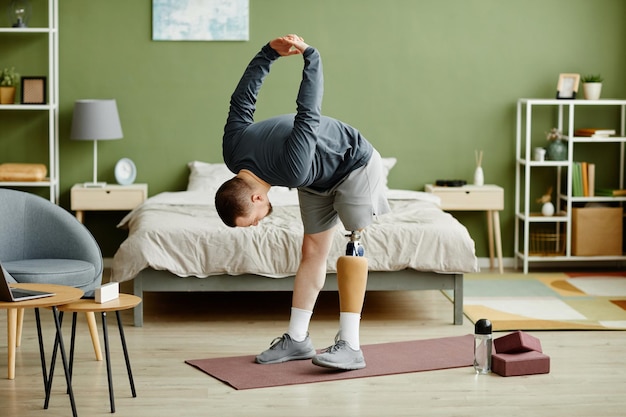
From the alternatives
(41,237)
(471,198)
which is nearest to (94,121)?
(41,237)

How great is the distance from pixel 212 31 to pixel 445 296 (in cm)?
242

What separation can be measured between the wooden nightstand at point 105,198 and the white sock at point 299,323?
97.7 inches

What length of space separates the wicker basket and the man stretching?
301 centimetres

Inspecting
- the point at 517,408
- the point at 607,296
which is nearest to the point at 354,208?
the point at 517,408

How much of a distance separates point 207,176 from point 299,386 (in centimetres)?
278

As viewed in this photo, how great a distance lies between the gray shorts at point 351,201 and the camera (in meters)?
3.64

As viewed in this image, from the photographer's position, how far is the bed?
4602mm

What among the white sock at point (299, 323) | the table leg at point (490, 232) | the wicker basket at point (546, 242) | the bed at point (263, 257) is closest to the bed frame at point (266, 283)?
the bed at point (263, 257)

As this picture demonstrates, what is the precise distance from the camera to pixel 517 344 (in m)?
3.86

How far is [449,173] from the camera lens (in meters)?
6.56

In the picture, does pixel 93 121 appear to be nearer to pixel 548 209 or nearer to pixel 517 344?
pixel 548 209

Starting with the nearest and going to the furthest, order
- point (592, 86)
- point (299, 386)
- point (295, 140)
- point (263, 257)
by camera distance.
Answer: point (295, 140)
point (299, 386)
point (263, 257)
point (592, 86)

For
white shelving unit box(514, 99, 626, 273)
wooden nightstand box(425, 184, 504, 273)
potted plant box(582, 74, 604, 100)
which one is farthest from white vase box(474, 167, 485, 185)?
potted plant box(582, 74, 604, 100)

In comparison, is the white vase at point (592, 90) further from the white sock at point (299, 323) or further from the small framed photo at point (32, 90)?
the small framed photo at point (32, 90)
